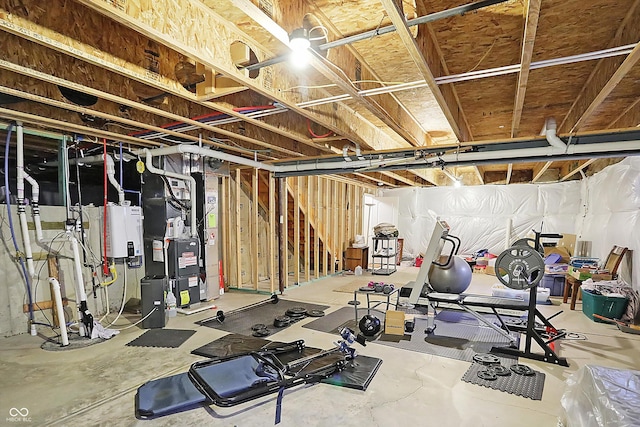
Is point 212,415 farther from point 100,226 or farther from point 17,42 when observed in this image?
point 100,226

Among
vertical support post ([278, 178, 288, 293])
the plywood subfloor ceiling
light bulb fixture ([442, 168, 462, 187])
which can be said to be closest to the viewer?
the plywood subfloor ceiling

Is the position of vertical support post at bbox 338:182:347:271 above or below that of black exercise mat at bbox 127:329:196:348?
above

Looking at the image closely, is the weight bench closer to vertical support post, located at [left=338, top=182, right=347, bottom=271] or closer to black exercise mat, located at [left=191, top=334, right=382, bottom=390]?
black exercise mat, located at [left=191, top=334, right=382, bottom=390]

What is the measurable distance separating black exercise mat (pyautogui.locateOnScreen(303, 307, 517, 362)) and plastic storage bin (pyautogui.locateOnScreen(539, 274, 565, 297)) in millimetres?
2262

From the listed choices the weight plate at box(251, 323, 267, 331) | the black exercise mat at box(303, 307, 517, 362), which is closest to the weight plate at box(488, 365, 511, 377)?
the black exercise mat at box(303, 307, 517, 362)

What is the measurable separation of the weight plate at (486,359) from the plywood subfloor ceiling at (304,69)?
2.28 m

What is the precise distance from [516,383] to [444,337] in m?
1.06

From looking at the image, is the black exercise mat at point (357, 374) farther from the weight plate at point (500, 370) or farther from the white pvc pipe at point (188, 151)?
the white pvc pipe at point (188, 151)

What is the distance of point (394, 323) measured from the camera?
12.2 ft

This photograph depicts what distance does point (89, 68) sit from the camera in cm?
246

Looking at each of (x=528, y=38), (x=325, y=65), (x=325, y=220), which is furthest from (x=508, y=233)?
(x=325, y=65)

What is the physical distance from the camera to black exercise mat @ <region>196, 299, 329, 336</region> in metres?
3.94

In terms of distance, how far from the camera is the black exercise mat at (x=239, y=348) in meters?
3.12

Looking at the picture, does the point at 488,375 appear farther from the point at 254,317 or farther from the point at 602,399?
the point at 254,317
